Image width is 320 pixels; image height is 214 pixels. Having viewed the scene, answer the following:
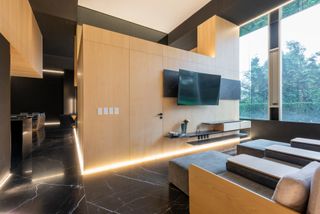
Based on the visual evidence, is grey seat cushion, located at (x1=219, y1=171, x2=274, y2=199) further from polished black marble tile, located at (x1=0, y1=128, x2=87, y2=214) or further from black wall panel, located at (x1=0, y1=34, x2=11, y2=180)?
black wall panel, located at (x1=0, y1=34, x2=11, y2=180)

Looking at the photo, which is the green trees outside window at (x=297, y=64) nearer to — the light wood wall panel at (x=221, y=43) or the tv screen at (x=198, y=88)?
the light wood wall panel at (x=221, y=43)

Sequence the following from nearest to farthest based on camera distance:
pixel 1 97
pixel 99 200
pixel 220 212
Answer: pixel 220 212
pixel 99 200
pixel 1 97

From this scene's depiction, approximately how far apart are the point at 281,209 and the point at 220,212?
48cm

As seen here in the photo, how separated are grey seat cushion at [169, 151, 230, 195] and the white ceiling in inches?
174

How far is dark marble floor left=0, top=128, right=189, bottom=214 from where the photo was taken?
1866mm

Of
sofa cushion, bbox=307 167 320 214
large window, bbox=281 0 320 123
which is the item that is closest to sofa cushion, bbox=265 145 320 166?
sofa cushion, bbox=307 167 320 214

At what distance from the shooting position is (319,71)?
4105 millimetres

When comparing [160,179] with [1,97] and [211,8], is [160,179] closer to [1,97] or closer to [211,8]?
[1,97]

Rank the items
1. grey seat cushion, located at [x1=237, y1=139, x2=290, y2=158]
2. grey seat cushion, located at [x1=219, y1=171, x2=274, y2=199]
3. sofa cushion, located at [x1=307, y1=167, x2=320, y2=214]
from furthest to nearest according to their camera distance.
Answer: grey seat cushion, located at [x1=237, y1=139, x2=290, y2=158], grey seat cushion, located at [x1=219, y1=171, x2=274, y2=199], sofa cushion, located at [x1=307, y1=167, x2=320, y2=214]

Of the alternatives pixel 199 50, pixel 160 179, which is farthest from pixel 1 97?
pixel 199 50

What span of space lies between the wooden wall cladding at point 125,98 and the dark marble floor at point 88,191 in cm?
50

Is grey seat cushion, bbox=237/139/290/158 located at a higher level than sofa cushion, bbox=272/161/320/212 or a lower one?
lower

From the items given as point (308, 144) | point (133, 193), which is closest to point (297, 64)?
point (308, 144)

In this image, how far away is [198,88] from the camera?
14.3 ft
